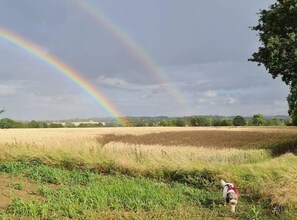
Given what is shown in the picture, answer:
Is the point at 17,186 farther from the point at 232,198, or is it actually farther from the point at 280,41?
the point at 280,41

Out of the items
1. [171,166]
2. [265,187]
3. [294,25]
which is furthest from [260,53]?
[265,187]

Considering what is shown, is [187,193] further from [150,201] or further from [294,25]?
[294,25]

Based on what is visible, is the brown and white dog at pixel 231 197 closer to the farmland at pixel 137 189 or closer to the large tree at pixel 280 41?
the farmland at pixel 137 189

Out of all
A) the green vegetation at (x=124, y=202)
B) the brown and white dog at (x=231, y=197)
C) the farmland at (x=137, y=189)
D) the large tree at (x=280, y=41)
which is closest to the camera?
the green vegetation at (x=124, y=202)

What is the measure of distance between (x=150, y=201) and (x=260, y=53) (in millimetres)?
23997

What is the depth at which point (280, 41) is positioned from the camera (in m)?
28.5

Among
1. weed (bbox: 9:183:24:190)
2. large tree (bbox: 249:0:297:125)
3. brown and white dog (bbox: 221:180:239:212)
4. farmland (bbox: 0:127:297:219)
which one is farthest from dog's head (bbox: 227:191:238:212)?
large tree (bbox: 249:0:297:125)

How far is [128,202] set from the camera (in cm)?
944

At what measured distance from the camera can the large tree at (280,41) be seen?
28.2 meters

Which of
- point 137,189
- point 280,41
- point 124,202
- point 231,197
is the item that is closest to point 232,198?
point 231,197

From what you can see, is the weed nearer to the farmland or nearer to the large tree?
the farmland

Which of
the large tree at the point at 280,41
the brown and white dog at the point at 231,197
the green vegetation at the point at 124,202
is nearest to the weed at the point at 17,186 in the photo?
the green vegetation at the point at 124,202

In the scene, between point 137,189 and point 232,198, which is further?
point 137,189

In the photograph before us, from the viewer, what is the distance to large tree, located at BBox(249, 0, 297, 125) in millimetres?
28156
